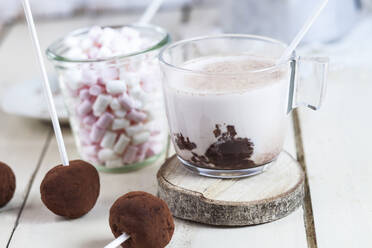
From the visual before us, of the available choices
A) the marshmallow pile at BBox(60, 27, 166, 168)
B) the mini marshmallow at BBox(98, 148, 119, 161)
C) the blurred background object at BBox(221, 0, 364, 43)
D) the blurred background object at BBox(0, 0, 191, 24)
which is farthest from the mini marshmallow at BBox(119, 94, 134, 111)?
the blurred background object at BBox(0, 0, 191, 24)

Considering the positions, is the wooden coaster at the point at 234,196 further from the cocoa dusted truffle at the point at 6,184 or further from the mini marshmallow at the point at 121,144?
the cocoa dusted truffle at the point at 6,184

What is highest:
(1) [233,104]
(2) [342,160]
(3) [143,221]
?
(1) [233,104]

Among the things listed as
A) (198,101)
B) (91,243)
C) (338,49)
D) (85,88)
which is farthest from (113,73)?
(338,49)

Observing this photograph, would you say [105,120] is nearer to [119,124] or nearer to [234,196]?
[119,124]

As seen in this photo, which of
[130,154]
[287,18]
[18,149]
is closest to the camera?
[130,154]

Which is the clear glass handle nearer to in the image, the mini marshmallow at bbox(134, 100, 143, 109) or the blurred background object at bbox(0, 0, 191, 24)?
the mini marshmallow at bbox(134, 100, 143, 109)

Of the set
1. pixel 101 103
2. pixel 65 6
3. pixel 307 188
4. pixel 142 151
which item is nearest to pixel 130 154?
pixel 142 151
